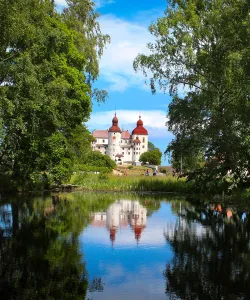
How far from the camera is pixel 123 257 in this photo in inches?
438

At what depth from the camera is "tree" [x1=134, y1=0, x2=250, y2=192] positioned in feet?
66.9

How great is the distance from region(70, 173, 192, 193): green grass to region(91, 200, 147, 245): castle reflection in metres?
17.0

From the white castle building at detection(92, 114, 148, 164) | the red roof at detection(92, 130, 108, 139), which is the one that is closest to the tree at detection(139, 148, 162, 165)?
the white castle building at detection(92, 114, 148, 164)

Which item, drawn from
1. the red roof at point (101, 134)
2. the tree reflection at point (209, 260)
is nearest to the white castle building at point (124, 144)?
the red roof at point (101, 134)

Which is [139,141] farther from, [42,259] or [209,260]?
[42,259]

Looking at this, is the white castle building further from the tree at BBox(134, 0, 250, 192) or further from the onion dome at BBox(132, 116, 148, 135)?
the tree at BBox(134, 0, 250, 192)

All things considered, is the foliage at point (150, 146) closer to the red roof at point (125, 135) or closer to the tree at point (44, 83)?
the red roof at point (125, 135)

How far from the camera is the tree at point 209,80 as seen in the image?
20.4m

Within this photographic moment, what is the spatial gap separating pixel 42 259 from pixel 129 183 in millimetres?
30594

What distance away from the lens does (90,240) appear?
13391mm

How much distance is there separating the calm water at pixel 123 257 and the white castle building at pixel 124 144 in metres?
146

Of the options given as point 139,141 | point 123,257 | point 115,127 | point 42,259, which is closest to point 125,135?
point 115,127

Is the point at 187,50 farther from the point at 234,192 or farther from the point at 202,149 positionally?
the point at 234,192

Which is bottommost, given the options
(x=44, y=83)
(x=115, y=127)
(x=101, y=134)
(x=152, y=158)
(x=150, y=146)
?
(x=152, y=158)
